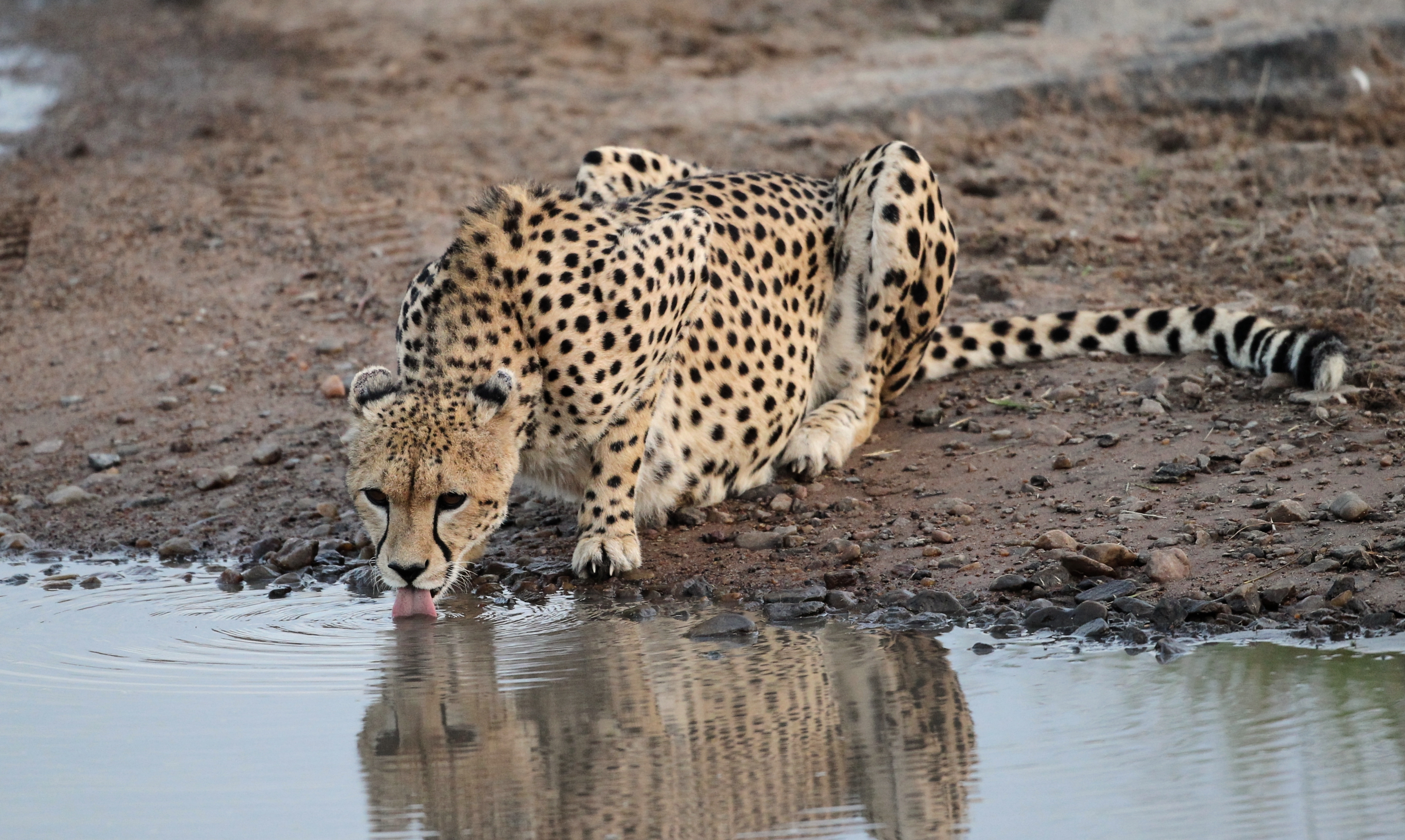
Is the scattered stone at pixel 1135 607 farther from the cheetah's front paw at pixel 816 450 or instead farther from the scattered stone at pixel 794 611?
the cheetah's front paw at pixel 816 450

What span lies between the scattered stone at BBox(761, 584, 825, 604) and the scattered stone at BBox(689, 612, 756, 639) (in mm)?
174

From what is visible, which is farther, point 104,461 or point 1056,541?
point 104,461

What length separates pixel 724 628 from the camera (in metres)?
4.41

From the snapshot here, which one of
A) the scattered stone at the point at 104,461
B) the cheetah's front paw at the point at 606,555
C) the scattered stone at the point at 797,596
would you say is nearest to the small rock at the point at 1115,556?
the scattered stone at the point at 797,596

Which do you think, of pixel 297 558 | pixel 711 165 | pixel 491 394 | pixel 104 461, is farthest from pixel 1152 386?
pixel 104 461

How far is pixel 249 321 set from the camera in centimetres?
763

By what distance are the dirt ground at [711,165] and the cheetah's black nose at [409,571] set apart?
80 cm

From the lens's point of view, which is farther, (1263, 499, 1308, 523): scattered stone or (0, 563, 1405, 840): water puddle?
(1263, 499, 1308, 523): scattered stone

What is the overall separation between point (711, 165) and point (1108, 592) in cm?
540

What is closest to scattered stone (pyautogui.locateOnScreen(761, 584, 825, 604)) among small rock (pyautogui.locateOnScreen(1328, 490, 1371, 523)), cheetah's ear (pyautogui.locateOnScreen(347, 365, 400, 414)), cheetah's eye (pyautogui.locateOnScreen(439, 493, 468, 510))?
cheetah's eye (pyautogui.locateOnScreen(439, 493, 468, 510))

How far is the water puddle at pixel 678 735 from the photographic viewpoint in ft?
10.1

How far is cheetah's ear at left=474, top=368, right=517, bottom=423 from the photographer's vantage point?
445 centimetres

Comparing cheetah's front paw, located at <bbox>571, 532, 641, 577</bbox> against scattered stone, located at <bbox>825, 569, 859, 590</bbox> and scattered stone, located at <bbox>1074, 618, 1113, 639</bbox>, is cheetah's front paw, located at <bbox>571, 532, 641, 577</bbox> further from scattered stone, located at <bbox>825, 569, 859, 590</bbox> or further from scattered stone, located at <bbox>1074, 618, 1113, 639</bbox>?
scattered stone, located at <bbox>1074, 618, 1113, 639</bbox>

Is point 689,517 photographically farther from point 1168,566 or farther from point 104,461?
point 104,461
